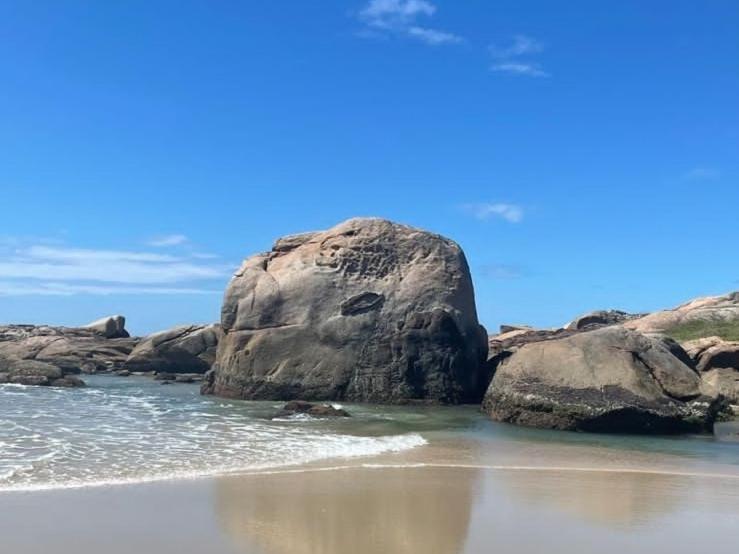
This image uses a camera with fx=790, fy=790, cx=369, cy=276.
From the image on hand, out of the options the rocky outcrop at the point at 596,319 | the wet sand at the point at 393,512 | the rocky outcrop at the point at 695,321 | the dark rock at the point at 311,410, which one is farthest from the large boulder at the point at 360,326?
the rocky outcrop at the point at 596,319

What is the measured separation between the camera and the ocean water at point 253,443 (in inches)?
391

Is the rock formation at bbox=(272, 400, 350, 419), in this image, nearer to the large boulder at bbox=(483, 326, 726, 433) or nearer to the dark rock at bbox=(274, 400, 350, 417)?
the dark rock at bbox=(274, 400, 350, 417)

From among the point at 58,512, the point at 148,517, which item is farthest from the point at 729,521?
the point at 58,512

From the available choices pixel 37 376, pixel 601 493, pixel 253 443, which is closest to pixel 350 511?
pixel 601 493

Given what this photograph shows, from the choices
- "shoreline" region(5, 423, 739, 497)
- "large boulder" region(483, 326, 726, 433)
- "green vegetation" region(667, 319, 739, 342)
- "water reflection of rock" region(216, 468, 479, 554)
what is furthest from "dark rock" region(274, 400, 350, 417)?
"green vegetation" region(667, 319, 739, 342)

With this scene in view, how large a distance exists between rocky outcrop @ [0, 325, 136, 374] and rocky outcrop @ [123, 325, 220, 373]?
4.92ft

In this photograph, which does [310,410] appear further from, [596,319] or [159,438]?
[596,319]

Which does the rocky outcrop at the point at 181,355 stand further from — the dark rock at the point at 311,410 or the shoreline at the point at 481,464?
the shoreline at the point at 481,464

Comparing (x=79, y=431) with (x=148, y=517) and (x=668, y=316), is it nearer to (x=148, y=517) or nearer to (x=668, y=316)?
(x=148, y=517)

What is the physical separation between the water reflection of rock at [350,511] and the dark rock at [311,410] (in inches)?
250

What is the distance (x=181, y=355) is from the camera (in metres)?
30.8

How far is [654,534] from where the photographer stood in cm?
690

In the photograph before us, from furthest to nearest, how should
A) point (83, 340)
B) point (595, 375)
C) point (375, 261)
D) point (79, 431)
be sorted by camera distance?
point (83, 340) < point (375, 261) < point (595, 375) < point (79, 431)

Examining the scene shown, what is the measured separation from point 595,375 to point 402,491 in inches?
302
